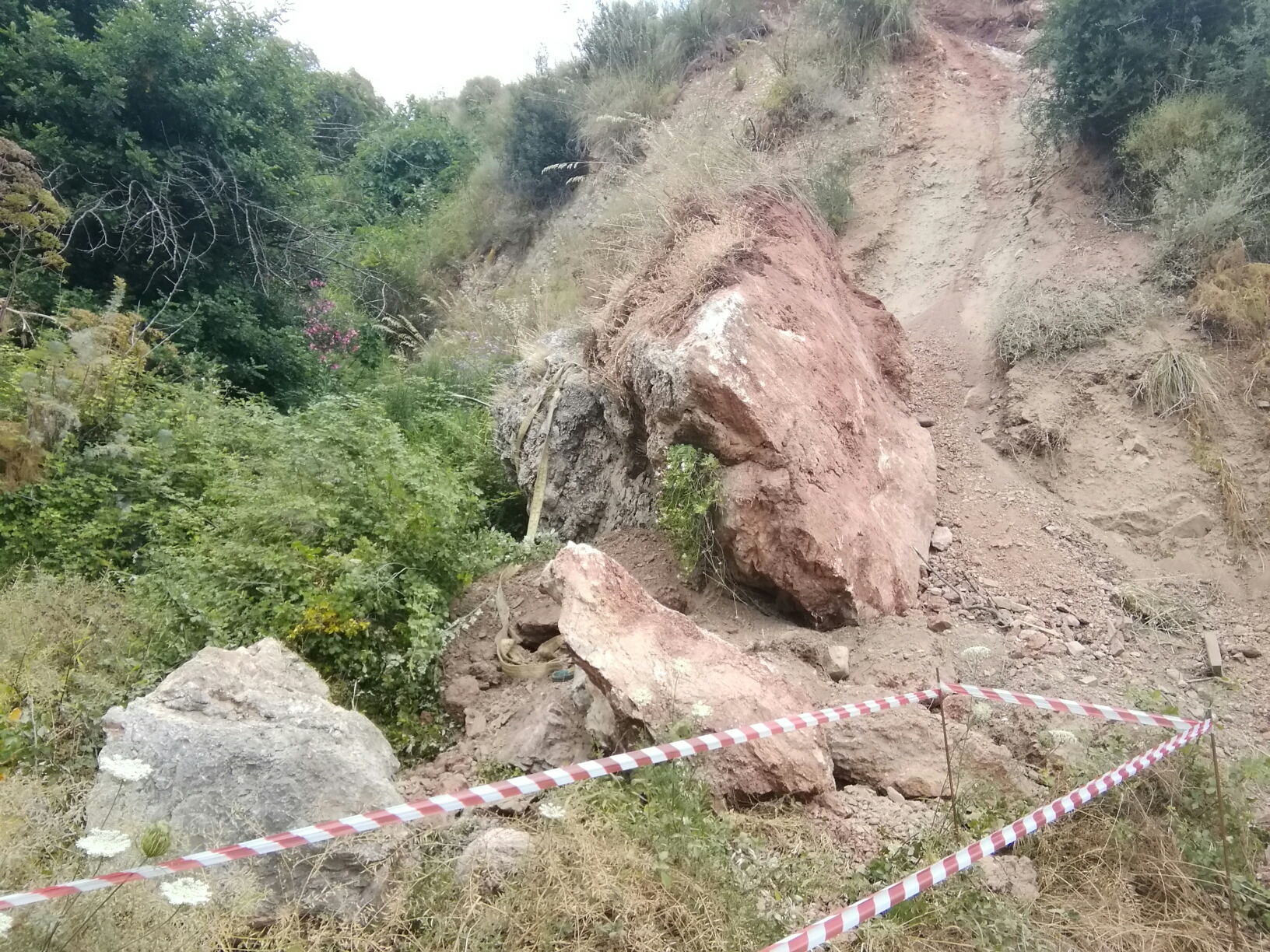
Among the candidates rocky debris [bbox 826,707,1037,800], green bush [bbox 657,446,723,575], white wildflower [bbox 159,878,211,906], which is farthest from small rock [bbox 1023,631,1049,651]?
white wildflower [bbox 159,878,211,906]

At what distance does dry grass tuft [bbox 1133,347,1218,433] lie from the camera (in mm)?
6000

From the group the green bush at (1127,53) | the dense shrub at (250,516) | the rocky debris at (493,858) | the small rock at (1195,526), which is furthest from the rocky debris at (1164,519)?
the rocky debris at (493,858)

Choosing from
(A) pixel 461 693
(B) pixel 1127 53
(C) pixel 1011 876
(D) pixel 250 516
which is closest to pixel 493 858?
(A) pixel 461 693

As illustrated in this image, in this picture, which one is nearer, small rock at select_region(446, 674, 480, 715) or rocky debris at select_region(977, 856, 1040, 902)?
rocky debris at select_region(977, 856, 1040, 902)

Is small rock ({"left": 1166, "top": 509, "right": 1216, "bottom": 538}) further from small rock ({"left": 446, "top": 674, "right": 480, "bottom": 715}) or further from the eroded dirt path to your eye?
small rock ({"left": 446, "top": 674, "right": 480, "bottom": 715})

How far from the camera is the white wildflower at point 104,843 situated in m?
1.88

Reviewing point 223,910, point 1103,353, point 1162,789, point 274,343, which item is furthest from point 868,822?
point 274,343

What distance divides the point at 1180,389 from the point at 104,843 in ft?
22.7

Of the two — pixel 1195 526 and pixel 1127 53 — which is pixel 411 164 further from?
pixel 1195 526

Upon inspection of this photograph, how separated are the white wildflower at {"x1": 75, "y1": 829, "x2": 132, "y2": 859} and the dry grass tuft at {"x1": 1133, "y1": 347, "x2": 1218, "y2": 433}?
6.75m

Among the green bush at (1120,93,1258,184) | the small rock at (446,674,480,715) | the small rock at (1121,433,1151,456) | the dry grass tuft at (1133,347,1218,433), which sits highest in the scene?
the green bush at (1120,93,1258,184)

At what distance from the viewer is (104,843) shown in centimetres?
197

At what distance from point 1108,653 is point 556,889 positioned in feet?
12.1

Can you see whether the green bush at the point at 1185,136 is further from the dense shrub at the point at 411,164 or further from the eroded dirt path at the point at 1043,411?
the dense shrub at the point at 411,164
